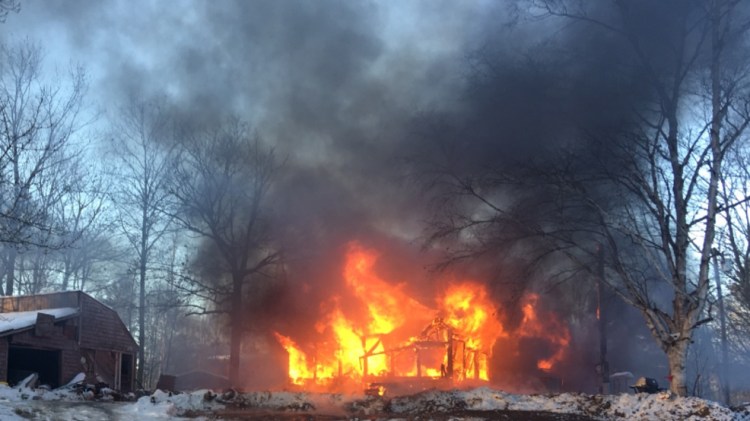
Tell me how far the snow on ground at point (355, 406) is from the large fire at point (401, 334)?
946 centimetres

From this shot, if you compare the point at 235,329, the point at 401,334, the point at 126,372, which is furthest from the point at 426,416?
the point at 235,329

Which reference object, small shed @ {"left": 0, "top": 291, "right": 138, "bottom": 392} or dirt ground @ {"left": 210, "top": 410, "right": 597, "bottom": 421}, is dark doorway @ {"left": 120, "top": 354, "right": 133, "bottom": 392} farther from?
dirt ground @ {"left": 210, "top": 410, "right": 597, "bottom": 421}

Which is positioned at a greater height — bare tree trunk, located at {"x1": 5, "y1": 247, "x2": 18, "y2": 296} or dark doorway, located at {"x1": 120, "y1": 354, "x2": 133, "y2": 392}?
bare tree trunk, located at {"x1": 5, "y1": 247, "x2": 18, "y2": 296}

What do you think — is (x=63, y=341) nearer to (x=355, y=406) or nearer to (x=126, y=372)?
(x=126, y=372)

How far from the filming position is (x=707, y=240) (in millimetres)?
15633

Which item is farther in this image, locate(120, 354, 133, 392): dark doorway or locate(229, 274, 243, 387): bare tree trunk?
locate(229, 274, 243, 387): bare tree trunk

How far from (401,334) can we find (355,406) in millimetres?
12983

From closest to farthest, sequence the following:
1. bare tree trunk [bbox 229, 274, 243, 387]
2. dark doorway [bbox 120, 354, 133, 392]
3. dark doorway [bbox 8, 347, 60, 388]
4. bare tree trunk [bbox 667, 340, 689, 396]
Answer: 1. bare tree trunk [bbox 667, 340, 689, 396]
2. dark doorway [bbox 8, 347, 60, 388]
3. dark doorway [bbox 120, 354, 133, 392]
4. bare tree trunk [bbox 229, 274, 243, 387]

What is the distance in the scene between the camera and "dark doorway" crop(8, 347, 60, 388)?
2398 cm

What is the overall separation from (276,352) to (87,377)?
12.0 metres

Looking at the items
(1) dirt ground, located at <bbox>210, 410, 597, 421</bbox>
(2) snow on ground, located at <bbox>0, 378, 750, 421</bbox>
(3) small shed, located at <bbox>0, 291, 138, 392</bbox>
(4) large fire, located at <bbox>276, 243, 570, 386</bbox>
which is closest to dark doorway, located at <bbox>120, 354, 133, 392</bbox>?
Result: (3) small shed, located at <bbox>0, 291, 138, 392</bbox>

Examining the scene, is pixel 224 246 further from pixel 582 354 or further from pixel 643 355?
pixel 643 355

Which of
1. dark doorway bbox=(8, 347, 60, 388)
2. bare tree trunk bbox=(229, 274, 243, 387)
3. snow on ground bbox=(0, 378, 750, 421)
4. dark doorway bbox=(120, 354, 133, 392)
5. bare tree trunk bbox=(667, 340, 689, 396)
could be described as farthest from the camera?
bare tree trunk bbox=(229, 274, 243, 387)

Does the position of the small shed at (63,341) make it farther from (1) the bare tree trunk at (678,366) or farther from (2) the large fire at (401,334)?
(1) the bare tree trunk at (678,366)
